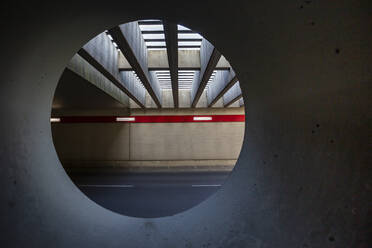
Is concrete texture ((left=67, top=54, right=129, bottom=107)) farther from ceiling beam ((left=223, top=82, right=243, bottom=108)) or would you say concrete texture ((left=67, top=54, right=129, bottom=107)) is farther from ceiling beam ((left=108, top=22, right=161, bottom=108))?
ceiling beam ((left=223, top=82, right=243, bottom=108))

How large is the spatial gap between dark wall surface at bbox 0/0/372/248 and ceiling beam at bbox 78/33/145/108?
131 inches

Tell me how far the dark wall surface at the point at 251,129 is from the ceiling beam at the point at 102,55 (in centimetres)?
332

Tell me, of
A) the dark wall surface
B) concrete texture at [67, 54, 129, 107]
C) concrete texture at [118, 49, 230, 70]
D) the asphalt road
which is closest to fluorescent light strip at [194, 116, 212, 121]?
the asphalt road

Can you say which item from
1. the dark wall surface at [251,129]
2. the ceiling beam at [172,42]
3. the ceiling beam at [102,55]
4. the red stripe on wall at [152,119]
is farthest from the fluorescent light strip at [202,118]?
the dark wall surface at [251,129]

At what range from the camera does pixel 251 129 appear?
2.12 m

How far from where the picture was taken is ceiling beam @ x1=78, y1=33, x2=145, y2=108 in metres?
5.25

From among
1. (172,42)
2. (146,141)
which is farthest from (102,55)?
(146,141)

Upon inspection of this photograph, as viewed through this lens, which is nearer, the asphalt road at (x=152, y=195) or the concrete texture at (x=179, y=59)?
the asphalt road at (x=152, y=195)

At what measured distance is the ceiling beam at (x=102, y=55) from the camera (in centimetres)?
525

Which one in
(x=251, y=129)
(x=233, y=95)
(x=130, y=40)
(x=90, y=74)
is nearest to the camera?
(x=251, y=129)

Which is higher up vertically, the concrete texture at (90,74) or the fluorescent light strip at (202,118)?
the concrete texture at (90,74)

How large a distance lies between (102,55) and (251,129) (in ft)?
17.3

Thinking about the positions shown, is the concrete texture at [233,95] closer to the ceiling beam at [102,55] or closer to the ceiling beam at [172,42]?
the ceiling beam at [172,42]

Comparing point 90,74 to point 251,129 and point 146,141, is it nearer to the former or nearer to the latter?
point 251,129
